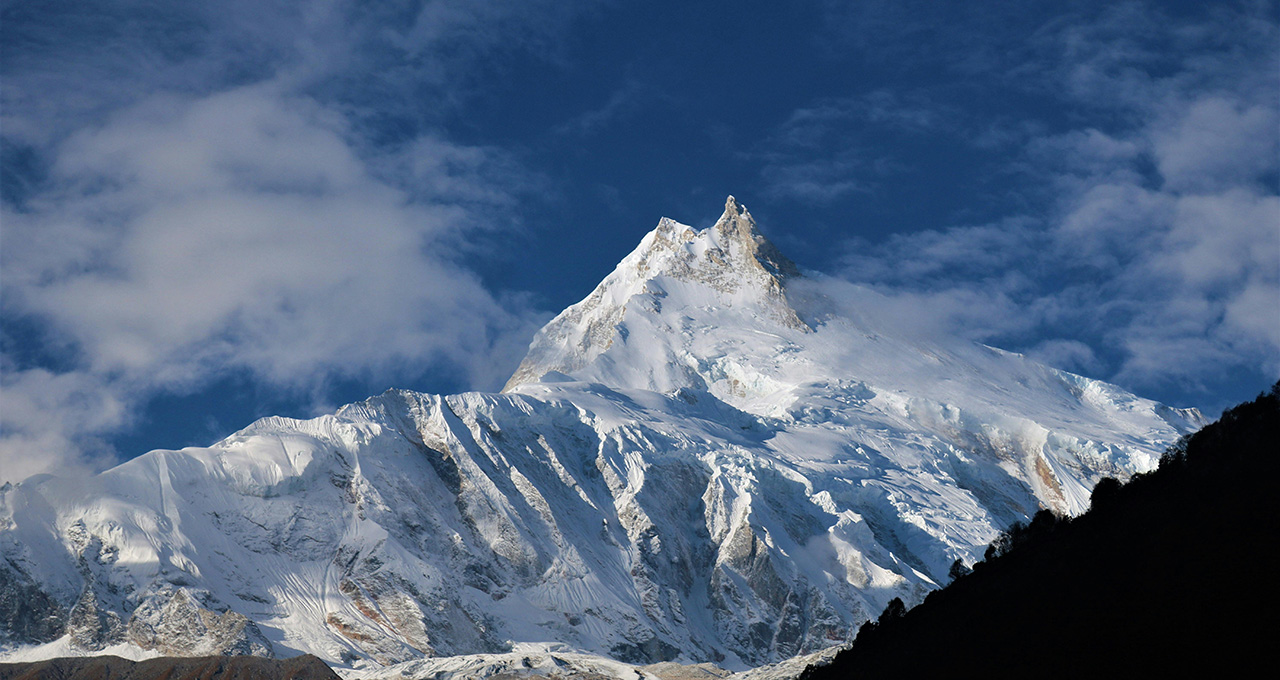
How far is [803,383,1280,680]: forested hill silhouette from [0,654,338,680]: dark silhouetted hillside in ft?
→ 299

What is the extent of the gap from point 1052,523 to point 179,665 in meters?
117

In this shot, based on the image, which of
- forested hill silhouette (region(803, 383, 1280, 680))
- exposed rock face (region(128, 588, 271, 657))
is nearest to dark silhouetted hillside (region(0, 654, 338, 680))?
exposed rock face (region(128, 588, 271, 657))

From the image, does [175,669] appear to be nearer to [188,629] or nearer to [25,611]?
[188,629]

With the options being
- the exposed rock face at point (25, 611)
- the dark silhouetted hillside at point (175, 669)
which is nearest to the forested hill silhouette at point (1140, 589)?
the dark silhouetted hillside at point (175, 669)

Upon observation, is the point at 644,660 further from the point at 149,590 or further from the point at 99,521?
the point at 99,521

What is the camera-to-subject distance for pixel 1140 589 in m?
64.3

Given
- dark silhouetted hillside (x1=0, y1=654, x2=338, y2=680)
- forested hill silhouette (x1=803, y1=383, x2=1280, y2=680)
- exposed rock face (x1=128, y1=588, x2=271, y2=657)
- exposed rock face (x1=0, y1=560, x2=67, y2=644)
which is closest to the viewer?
forested hill silhouette (x1=803, y1=383, x2=1280, y2=680)

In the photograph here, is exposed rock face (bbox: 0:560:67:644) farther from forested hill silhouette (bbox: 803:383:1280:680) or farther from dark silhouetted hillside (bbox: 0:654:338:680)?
forested hill silhouette (bbox: 803:383:1280:680)

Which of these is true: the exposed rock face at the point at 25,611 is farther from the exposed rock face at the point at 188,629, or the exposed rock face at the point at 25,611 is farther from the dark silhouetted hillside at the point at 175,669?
the dark silhouetted hillside at the point at 175,669

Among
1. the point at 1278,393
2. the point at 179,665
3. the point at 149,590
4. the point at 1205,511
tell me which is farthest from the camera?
the point at 149,590

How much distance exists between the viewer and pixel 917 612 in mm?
96188

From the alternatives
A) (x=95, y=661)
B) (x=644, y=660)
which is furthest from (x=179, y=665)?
(x=644, y=660)

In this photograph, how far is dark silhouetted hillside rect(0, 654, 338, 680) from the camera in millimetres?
156875

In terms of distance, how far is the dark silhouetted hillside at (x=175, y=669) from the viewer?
157 meters
